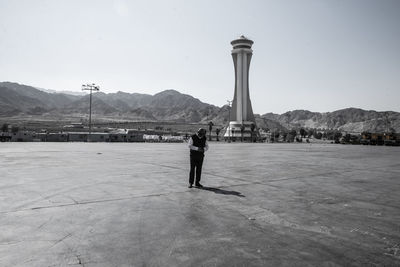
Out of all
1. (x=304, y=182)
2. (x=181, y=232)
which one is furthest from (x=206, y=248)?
(x=304, y=182)

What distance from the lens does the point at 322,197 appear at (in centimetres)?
762

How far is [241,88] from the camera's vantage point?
117562 millimetres

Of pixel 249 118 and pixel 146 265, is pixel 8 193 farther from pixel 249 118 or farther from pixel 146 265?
pixel 249 118

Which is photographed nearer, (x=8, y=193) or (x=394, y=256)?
(x=394, y=256)

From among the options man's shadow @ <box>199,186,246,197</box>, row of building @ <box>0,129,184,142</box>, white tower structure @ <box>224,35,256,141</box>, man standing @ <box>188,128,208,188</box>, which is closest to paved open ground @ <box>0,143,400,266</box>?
man's shadow @ <box>199,186,246,197</box>

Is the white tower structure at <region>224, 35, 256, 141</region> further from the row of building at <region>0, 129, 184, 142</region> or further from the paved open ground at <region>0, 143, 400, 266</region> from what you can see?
the paved open ground at <region>0, 143, 400, 266</region>

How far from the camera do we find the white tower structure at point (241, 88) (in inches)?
4584

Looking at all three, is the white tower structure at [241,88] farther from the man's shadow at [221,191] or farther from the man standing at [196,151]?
the man's shadow at [221,191]

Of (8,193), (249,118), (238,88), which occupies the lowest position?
(8,193)

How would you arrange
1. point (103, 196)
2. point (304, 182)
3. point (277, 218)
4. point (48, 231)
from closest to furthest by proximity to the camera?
point (48, 231) < point (277, 218) < point (103, 196) < point (304, 182)

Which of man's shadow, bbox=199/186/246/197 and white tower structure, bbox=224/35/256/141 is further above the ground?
white tower structure, bbox=224/35/256/141

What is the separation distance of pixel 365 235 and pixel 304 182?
5.32 meters

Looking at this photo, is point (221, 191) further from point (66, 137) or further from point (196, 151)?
point (66, 137)

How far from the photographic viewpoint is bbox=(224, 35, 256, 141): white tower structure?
116438mm
